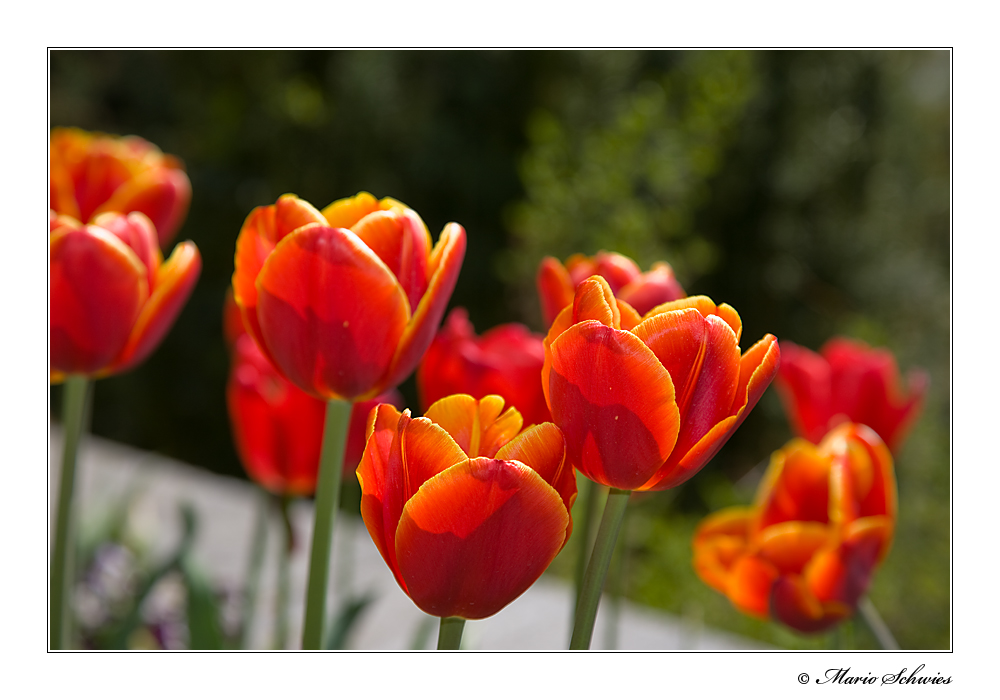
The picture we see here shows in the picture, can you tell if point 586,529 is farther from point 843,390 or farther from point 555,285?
point 843,390

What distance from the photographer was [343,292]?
25 cm

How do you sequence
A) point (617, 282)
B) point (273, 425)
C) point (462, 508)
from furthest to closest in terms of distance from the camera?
point (273, 425), point (617, 282), point (462, 508)

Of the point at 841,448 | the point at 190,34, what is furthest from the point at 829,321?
the point at 190,34

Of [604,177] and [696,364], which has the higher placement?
[604,177]

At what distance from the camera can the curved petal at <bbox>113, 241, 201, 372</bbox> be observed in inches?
13.0

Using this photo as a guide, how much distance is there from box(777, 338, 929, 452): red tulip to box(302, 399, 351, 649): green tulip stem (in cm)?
32

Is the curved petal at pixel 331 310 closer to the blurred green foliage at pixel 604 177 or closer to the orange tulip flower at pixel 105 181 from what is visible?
the orange tulip flower at pixel 105 181

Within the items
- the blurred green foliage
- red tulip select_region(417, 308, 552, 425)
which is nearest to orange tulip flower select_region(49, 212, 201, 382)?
red tulip select_region(417, 308, 552, 425)

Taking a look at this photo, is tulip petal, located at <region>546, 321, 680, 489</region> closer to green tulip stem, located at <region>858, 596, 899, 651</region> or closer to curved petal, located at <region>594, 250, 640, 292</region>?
curved petal, located at <region>594, 250, 640, 292</region>

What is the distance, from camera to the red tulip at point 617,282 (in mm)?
275

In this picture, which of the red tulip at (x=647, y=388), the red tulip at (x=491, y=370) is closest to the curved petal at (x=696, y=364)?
the red tulip at (x=647, y=388)

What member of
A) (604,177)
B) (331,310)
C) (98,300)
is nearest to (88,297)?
(98,300)

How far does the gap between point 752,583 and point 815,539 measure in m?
0.04

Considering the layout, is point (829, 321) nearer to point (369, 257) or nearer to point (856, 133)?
point (856, 133)
